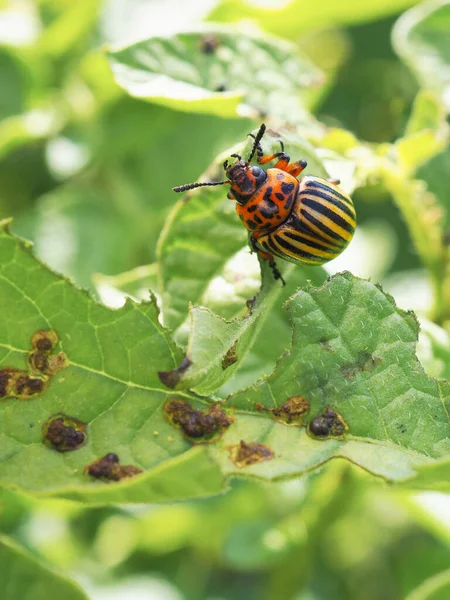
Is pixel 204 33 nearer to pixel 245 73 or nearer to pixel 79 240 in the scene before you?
pixel 245 73

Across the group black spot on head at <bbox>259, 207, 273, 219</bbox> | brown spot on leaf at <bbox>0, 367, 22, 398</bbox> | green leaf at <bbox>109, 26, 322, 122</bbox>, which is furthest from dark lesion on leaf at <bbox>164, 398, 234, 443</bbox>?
green leaf at <bbox>109, 26, 322, 122</bbox>

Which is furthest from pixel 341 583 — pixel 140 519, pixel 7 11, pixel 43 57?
pixel 7 11

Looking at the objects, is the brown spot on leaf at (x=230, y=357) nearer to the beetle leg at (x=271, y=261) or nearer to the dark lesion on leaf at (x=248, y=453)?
the dark lesion on leaf at (x=248, y=453)

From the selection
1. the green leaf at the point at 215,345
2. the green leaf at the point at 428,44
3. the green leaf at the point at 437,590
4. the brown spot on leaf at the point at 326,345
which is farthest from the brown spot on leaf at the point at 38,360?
the green leaf at the point at 428,44

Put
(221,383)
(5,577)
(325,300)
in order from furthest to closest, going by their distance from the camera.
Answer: (5,577) < (325,300) < (221,383)

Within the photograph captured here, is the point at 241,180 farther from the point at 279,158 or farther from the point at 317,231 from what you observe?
the point at 317,231
